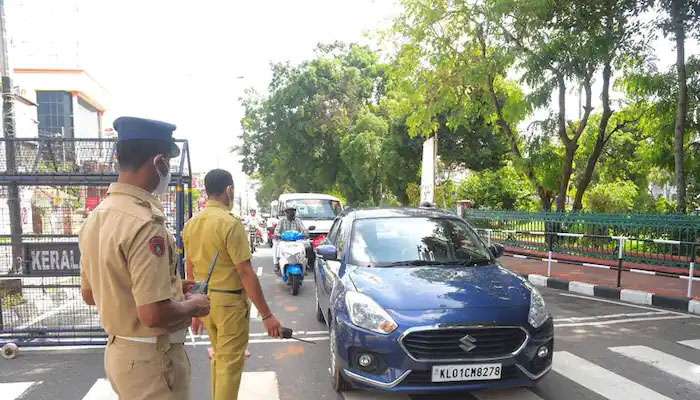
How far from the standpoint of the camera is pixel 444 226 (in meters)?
5.21

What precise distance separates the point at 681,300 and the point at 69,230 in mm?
8772

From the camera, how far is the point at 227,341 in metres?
3.27

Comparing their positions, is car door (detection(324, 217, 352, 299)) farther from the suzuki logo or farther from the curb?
the curb

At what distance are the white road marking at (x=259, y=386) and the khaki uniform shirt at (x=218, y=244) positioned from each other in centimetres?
129

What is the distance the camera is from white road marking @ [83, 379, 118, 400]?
409 centimetres

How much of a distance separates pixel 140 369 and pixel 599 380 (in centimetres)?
407

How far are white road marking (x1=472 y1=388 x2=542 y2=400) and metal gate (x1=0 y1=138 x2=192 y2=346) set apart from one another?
361 cm

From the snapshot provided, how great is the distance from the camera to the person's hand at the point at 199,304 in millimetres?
2090

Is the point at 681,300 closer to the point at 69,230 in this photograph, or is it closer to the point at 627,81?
the point at 627,81

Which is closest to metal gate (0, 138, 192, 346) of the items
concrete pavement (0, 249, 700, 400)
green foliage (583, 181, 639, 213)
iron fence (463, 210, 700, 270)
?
concrete pavement (0, 249, 700, 400)

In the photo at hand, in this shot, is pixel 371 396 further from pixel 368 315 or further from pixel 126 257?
pixel 126 257

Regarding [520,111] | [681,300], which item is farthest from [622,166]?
[681,300]

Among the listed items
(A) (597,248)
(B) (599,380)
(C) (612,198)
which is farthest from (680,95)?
(B) (599,380)

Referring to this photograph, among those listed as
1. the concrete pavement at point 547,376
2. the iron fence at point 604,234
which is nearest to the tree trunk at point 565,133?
the iron fence at point 604,234
